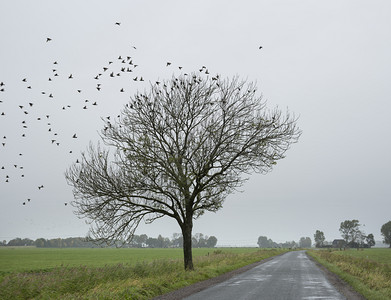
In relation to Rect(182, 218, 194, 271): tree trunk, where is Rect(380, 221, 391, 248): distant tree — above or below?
above

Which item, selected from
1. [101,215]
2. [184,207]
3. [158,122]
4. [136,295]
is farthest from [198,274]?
[158,122]

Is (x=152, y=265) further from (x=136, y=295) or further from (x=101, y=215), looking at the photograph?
(x=136, y=295)

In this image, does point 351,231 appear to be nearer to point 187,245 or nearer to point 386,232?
point 386,232

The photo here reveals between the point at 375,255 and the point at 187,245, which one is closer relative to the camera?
the point at 187,245

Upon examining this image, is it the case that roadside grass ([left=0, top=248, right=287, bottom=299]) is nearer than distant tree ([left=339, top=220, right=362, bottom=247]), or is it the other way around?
roadside grass ([left=0, top=248, right=287, bottom=299])

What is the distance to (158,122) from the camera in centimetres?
2183

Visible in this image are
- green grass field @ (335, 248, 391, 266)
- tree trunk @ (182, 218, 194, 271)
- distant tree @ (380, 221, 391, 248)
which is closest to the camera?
tree trunk @ (182, 218, 194, 271)

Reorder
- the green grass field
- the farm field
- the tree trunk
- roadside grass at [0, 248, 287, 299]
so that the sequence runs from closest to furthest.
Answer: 1. roadside grass at [0, 248, 287, 299]
2. the tree trunk
3. the farm field
4. the green grass field

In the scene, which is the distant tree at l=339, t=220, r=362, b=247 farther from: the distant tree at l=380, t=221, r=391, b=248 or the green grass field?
the green grass field

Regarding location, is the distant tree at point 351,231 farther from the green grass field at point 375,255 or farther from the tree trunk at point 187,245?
the tree trunk at point 187,245

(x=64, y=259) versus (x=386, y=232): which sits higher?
(x=386, y=232)

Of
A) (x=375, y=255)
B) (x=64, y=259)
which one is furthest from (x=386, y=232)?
(x=64, y=259)

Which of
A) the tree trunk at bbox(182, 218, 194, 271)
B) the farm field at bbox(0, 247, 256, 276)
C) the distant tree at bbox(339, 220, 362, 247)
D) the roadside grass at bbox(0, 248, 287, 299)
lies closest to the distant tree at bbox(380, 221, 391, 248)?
the distant tree at bbox(339, 220, 362, 247)

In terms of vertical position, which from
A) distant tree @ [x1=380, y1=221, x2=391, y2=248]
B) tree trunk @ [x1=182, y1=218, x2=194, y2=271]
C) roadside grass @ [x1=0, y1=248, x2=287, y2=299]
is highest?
distant tree @ [x1=380, y1=221, x2=391, y2=248]
